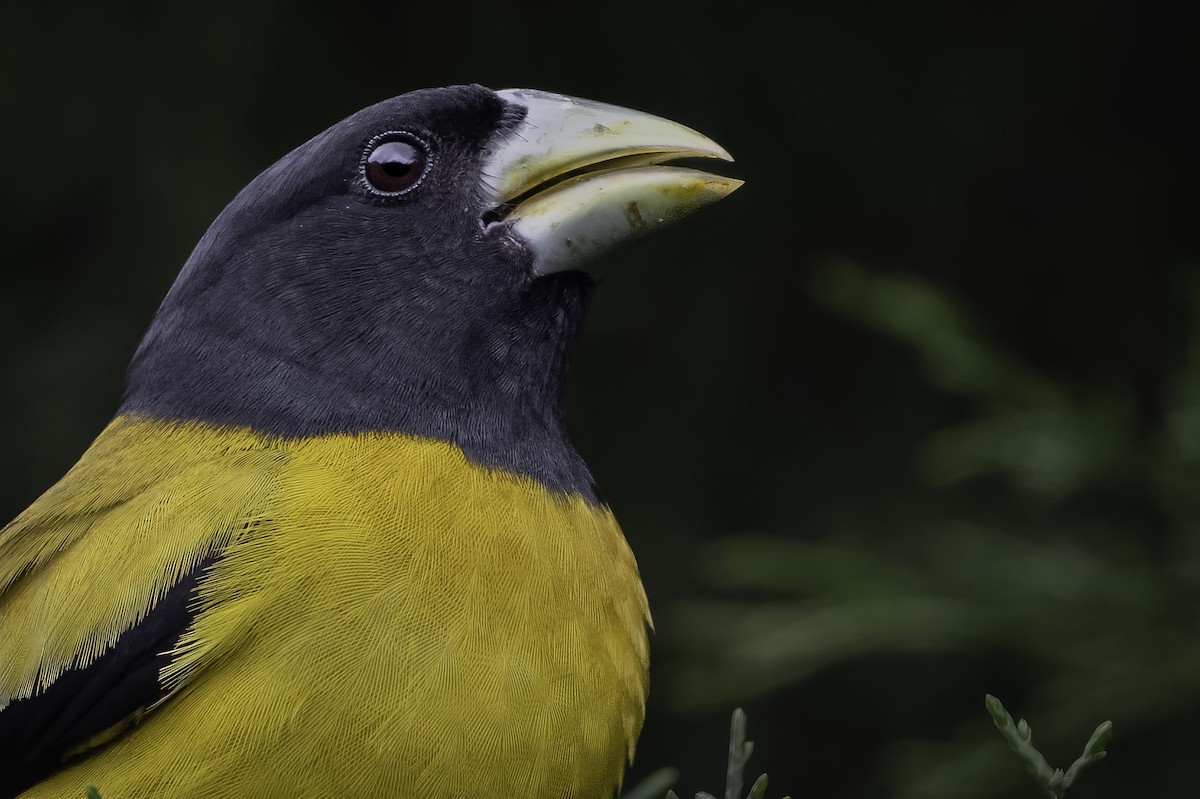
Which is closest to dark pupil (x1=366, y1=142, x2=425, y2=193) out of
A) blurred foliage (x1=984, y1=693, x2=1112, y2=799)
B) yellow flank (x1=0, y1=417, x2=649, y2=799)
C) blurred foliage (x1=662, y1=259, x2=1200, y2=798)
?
yellow flank (x1=0, y1=417, x2=649, y2=799)

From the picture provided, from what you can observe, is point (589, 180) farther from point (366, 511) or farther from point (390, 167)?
point (366, 511)

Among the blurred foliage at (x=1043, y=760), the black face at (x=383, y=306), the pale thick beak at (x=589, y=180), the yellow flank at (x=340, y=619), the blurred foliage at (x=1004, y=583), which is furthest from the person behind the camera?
the blurred foliage at (x=1004, y=583)

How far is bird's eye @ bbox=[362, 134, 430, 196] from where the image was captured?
3.53 m

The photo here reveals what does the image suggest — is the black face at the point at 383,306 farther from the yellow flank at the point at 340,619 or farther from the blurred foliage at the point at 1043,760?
the blurred foliage at the point at 1043,760

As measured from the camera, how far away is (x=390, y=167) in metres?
3.53

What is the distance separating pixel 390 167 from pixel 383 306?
35 centimetres

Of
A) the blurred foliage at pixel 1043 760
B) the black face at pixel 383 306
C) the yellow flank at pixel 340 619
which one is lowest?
the yellow flank at pixel 340 619

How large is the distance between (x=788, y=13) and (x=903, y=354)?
4.95 ft

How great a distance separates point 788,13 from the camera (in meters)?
6.21

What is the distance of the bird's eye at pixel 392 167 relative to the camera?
11.6 ft

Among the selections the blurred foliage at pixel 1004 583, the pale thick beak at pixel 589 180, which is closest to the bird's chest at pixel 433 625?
the pale thick beak at pixel 589 180

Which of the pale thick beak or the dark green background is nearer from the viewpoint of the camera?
the pale thick beak

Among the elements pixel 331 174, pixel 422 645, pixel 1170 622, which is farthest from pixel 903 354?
pixel 422 645

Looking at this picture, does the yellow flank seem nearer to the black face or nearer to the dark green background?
the black face
